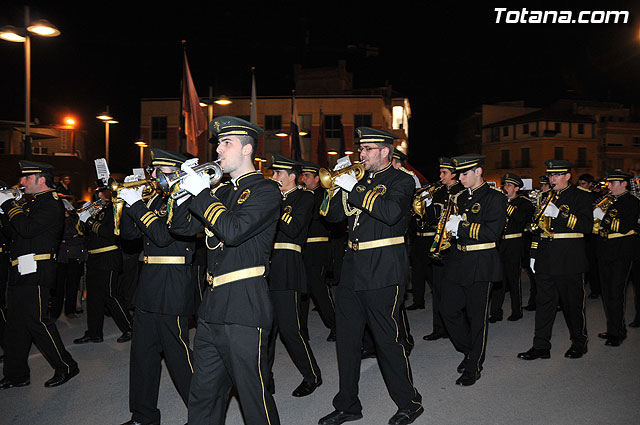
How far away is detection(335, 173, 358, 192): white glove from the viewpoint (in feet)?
15.6

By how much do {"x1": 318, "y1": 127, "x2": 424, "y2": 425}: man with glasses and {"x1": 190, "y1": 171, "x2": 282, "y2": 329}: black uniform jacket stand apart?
4.01ft

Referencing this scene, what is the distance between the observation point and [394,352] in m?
4.79

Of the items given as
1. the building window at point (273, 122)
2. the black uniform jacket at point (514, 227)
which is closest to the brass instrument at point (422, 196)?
the black uniform jacket at point (514, 227)

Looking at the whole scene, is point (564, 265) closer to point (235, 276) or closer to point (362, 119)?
point (235, 276)

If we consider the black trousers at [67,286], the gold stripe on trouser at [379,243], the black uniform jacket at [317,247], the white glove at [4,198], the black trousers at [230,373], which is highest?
the white glove at [4,198]

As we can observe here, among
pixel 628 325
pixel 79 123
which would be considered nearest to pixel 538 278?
pixel 628 325

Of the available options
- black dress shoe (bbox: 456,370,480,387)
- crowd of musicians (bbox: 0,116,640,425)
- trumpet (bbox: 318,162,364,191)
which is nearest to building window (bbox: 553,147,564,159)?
crowd of musicians (bbox: 0,116,640,425)

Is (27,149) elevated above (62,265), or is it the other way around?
(27,149)

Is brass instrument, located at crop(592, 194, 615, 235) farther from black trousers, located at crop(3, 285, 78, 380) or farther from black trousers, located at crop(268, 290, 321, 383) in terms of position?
black trousers, located at crop(3, 285, 78, 380)

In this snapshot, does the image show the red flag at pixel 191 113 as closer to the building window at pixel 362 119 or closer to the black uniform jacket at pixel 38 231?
the black uniform jacket at pixel 38 231

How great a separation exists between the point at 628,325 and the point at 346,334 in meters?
6.30

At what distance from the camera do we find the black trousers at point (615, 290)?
25.4 feet

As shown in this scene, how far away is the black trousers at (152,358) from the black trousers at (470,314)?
3065mm

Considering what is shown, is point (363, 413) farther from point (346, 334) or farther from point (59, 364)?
point (59, 364)
